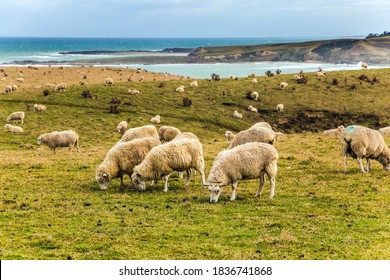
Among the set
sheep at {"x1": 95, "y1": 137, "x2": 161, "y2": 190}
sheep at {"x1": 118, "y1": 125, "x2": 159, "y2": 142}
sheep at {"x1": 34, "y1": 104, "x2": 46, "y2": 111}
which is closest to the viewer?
sheep at {"x1": 95, "y1": 137, "x2": 161, "y2": 190}

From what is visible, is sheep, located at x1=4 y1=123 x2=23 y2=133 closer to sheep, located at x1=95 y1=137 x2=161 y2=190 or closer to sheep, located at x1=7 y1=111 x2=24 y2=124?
sheep, located at x1=7 y1=111 x2=24 y2=124

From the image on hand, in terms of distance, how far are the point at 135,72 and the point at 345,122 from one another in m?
39.6

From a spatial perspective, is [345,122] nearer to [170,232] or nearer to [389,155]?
[389,155]

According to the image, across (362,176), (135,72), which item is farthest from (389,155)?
(135,72)

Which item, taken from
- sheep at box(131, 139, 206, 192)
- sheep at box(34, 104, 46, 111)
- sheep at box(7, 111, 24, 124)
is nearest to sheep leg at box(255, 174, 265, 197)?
sheep at box(131, 139, 206, 192)

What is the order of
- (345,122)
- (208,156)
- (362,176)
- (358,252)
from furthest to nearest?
(345,122) → (208,156) → (362,176) → (358,252)

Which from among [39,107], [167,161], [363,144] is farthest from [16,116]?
[363,144]

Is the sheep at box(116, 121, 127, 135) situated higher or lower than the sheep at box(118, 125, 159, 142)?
lower

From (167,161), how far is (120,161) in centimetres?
212

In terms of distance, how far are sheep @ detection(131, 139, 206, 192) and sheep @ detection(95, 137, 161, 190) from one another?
0.86 m

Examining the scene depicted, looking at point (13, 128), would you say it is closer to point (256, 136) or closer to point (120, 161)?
point (120, 161)

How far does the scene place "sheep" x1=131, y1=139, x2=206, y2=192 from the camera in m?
15.4

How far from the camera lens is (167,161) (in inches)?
603
